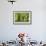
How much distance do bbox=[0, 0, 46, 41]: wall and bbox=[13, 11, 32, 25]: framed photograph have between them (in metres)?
0.12

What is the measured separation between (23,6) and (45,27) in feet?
4.12


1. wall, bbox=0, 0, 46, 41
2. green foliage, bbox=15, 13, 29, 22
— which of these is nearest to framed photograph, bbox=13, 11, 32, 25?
green foliage, bbox=15, 13, 29, 22

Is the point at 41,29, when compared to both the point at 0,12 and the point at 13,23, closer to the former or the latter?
the point at 13,23

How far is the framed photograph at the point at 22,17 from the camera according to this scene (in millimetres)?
5555

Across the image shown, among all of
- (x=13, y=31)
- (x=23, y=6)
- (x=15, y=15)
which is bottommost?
(x=13, y=31)

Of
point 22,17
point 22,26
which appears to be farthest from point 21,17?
point 22,26

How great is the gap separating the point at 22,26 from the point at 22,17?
1.24ft

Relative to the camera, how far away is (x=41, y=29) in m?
5.57

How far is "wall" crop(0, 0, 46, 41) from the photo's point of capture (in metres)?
5.51

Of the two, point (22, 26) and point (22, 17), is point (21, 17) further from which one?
point (22, 26)

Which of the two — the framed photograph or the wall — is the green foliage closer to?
the framed photograph

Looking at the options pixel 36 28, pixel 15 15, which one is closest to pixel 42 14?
pixel 36 28

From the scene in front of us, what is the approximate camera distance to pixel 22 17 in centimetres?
563

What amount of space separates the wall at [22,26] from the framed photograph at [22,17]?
0.12m
